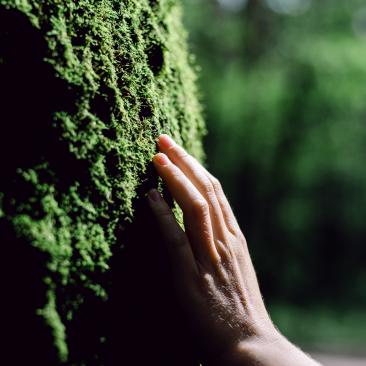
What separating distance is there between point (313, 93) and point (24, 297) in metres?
20.9

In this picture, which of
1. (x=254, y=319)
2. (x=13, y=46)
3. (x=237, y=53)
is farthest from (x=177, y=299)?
(x=237, y=53)

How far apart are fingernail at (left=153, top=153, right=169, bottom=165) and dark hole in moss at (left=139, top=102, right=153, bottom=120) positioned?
17 centimetres

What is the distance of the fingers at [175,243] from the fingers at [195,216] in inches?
1.7

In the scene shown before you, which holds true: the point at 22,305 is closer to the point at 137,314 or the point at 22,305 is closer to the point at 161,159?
the point at 137,314

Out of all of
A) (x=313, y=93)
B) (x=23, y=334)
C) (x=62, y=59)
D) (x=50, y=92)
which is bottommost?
(x=23, y=334)

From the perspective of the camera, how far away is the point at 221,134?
2431 cm

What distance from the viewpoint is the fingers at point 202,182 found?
2164 mm

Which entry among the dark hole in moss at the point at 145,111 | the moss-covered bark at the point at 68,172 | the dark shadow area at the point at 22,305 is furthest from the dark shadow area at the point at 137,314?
the dark hole in moss at the point at 145,111

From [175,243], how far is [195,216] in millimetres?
132

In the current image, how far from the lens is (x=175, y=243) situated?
6.66ft

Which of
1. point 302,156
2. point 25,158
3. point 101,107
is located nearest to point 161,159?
point 101,107

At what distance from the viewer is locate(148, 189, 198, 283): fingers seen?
2.01 meters

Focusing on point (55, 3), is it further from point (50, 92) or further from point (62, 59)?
point (50, 92)

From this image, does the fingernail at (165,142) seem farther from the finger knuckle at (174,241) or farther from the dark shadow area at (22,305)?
the dark shadow area at (22,305)
